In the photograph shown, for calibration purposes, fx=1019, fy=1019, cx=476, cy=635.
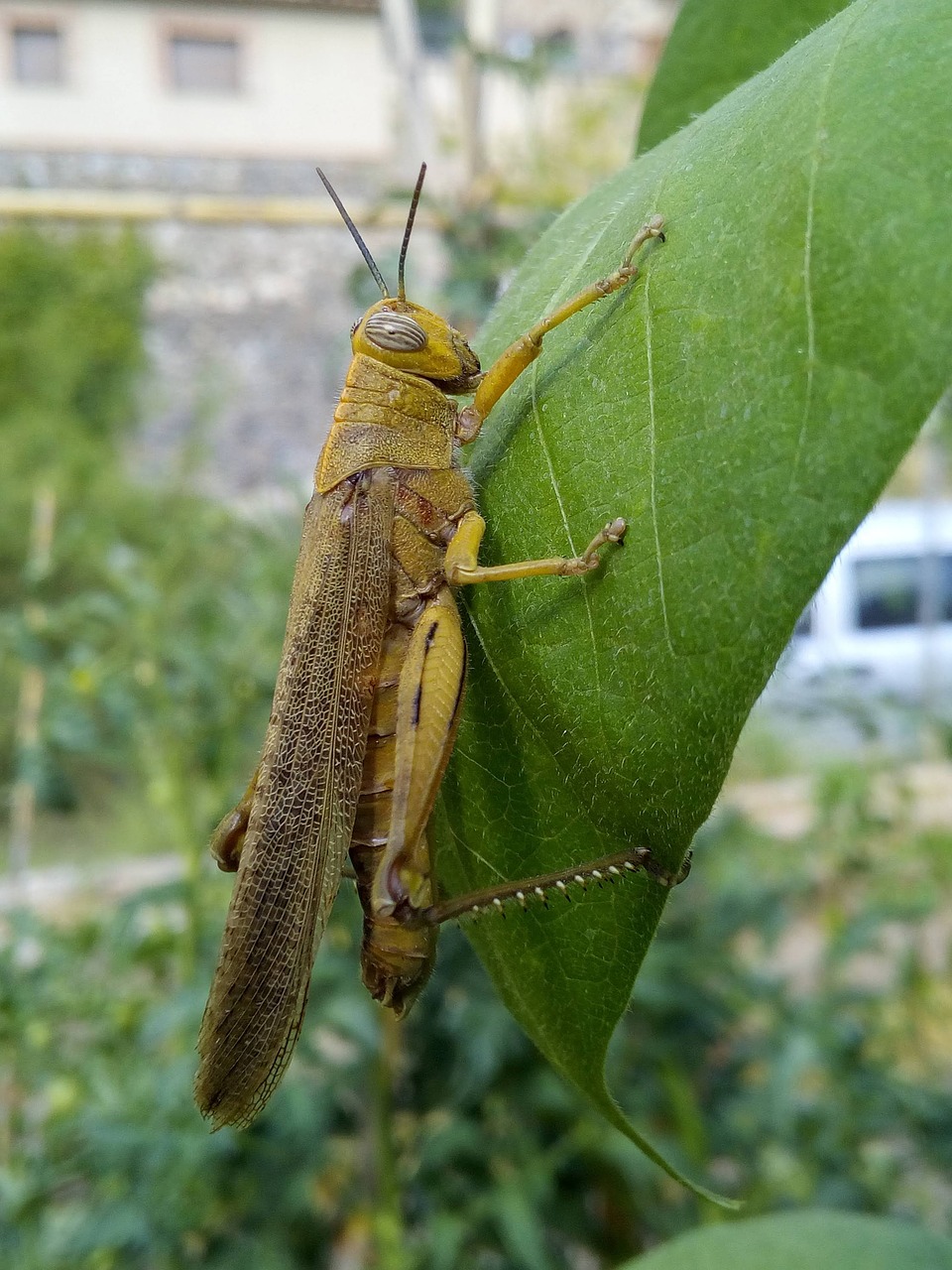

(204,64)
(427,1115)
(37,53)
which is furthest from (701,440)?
(37,53)

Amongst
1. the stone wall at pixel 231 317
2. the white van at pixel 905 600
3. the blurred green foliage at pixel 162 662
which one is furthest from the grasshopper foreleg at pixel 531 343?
the stone wall at pixel 231 317

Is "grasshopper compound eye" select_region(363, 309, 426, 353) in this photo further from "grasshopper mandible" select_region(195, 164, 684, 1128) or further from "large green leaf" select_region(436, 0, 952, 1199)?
"large green leaf" select_region(436, 0, 952, 1199)

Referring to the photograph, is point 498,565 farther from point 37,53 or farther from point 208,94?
point 37,53

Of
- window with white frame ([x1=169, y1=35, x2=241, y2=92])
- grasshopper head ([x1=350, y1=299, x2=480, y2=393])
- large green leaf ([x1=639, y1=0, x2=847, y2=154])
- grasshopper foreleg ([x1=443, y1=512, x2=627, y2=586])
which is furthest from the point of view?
window with white frame ([x1=169, y1=35, x2=241, y2=92])

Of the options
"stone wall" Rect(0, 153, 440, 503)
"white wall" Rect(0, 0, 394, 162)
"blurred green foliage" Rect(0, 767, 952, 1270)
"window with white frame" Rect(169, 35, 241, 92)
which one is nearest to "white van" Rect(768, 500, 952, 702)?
"blurred green foliage" Rect(0, 767, 952, 1270)

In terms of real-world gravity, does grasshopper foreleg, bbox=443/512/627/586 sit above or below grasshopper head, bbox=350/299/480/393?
below

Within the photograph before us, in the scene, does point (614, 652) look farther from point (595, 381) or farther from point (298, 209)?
point (298, 209)

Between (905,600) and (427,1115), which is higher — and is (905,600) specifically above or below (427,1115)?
above
